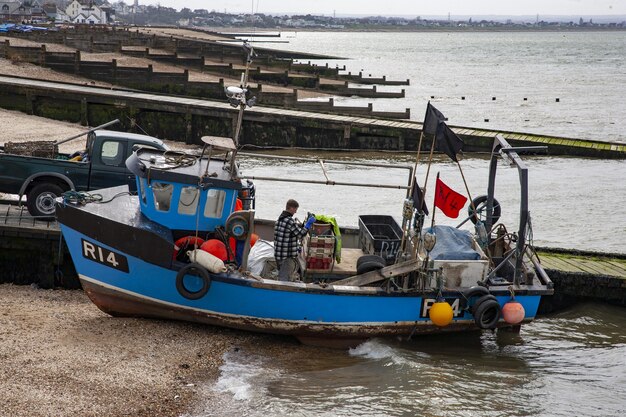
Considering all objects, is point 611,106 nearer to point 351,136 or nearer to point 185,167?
point 351,136

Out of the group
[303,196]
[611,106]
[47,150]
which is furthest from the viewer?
[611,106]

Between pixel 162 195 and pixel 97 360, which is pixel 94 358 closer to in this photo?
pixel 97 360

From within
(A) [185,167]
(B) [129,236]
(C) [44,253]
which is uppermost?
(A) [185,167]

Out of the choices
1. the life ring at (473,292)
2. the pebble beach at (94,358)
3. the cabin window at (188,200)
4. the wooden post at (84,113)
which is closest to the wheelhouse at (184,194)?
the cabin window at (188,200)

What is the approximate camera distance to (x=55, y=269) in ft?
49.8

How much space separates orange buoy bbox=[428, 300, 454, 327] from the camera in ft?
41.4

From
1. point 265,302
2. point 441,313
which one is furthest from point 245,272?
point 441,313

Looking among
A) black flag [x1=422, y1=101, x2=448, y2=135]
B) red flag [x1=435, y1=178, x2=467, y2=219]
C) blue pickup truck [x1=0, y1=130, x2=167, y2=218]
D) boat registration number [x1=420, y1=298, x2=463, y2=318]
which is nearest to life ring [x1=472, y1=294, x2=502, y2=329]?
boat registration number [x1=420, y1=298, x2=463, y2=318]

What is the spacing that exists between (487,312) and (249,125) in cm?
2098

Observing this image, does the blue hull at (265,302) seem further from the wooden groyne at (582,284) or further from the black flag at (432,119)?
the black flag at (432,119)

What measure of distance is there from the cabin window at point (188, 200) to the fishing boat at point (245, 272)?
15mm

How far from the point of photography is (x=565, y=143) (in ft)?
107

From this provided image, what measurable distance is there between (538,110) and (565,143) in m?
23.9

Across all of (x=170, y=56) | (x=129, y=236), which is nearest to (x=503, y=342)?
(x=129, y=236)
